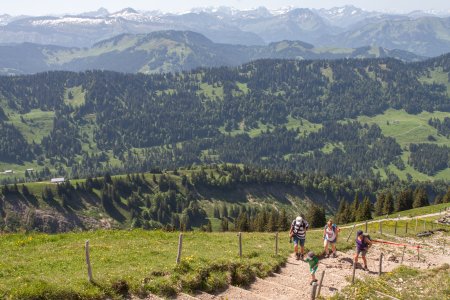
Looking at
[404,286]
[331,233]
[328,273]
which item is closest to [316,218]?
[331,233]

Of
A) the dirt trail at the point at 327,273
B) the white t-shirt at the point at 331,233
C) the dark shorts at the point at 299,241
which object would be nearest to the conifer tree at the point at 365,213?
the dirt trail at the point at 327,273

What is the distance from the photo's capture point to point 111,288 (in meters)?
25.5

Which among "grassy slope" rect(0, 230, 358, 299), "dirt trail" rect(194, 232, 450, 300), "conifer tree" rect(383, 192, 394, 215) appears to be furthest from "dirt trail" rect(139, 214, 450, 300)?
"conifer tree" rect(383, 192, 394, 215)

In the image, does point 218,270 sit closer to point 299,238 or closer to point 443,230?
point 299,238

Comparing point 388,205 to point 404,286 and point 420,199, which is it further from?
point 404,286

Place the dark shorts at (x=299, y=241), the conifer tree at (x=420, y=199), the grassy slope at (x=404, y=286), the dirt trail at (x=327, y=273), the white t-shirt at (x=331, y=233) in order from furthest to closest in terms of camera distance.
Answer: the conifer tree at (x=420, y=199)
the white t-shirt at (x=331, y=233)
the dark shorts at (x=299, y=241)
the grassy slope at (x=404, y=286)
the dirt trail at (x=327, y=273)

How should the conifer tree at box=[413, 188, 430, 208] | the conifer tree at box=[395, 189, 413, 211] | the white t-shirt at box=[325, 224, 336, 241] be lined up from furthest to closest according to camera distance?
the conifer tree at box=[395, 189, 413, 211] → the conifer tree at box=[413, 188, 430, 208] → the white t-shirt at box=[325, 224, 336, 241]

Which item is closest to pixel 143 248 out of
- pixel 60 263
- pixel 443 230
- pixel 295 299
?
pixel 60 263

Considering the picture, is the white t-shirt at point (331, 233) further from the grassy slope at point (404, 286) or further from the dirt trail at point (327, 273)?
the grassy slope at point (404, 286)

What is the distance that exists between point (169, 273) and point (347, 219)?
411 ft

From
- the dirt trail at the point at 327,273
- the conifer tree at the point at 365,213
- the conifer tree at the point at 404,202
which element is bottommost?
the conifer tree at the point at 404,202

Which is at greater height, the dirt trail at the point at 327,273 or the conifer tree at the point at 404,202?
the dirt trail at the point at 327,273

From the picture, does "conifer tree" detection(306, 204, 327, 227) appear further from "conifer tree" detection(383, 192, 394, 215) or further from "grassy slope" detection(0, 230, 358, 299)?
"grassy slope" detection(0, 230, 358, 299)

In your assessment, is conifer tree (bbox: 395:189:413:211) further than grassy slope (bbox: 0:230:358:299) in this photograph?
Yes
